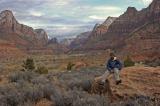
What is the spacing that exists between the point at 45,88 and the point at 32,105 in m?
2.05

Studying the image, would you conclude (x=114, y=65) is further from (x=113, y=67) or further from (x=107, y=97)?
(x=107, y=97)

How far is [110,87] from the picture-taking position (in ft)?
47.4

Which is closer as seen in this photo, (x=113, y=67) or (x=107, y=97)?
(x=107, y=97)

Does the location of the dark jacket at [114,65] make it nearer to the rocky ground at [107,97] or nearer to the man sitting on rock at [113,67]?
the man sitting on rock at [113,67]

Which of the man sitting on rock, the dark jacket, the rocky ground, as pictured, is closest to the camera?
the rocky ground

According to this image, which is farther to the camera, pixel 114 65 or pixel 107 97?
pixel 114 65

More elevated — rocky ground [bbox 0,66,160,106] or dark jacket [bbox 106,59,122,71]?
dark jacket [bbox 106,59,122,71]

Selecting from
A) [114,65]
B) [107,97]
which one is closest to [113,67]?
[114,65]

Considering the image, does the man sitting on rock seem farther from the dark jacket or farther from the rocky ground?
the rocky ground

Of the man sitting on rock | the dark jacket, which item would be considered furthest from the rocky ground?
the dark jacket

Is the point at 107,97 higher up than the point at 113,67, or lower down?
lower down

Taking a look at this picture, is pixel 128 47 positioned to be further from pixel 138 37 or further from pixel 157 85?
pixel 157 85

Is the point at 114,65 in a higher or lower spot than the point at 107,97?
higher

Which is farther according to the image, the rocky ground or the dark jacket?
the dark jacket
